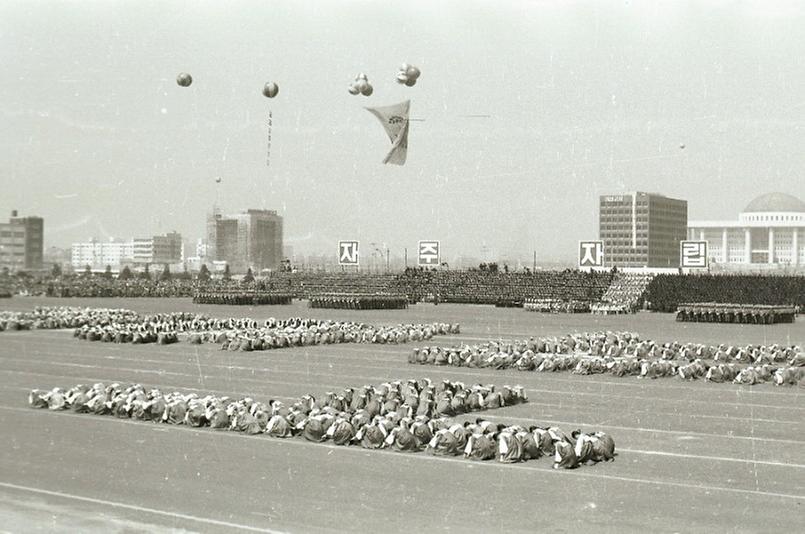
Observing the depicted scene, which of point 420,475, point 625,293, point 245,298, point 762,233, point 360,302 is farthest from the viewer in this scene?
point 762,233

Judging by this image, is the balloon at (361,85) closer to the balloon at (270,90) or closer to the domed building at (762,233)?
the balloon at (270,90)

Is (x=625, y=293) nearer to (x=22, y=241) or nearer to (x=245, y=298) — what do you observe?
(x=245, y=298)

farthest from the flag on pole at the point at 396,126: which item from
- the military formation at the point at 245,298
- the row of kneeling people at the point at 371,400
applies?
the military formation at the point at 245,298

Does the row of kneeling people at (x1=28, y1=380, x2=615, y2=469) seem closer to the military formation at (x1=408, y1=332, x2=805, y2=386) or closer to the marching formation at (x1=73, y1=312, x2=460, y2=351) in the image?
the military formation at (x1=408, y1=332, x2=805, y2=386)

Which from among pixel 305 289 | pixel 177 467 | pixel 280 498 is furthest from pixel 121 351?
pixel 305 289

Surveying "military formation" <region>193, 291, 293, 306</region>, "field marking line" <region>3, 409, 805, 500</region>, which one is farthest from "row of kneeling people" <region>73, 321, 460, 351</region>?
"military formation" <region>193, 291, 293, 306</region>

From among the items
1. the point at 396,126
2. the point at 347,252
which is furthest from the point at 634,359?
the point at 347,252
